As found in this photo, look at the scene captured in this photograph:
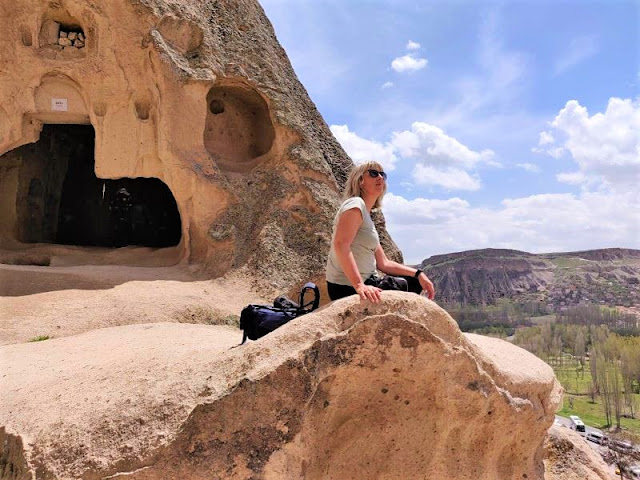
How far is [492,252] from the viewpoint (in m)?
58.5

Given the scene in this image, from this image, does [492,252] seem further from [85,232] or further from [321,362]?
[321,362]

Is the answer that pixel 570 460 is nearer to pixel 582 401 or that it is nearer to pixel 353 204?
pixel 353 204

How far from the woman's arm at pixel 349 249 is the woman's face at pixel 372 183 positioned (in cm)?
28

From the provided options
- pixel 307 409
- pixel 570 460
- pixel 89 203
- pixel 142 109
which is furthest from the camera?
pixel 89 203

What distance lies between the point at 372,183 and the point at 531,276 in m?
60.2

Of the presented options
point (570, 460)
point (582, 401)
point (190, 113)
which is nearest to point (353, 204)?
point (570, 460)

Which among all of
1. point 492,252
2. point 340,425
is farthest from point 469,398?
point 492,252

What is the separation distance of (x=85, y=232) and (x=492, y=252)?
53110mm

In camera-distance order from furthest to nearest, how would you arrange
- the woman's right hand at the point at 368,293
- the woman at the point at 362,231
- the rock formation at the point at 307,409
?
the woman at the point at 362,231 < the woman's right hand at the point at 368,293 < the rock formation at the point at 307,409

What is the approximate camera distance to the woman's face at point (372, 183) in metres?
2.84

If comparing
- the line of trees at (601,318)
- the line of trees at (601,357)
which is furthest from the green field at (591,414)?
the line of trees at (601,318)

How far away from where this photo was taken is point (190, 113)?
8344 mm

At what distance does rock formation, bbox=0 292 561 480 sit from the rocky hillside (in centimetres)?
5132

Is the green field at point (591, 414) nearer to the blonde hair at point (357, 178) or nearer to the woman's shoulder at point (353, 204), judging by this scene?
the blonde hair at point (357, 178)
